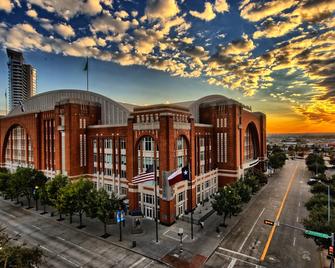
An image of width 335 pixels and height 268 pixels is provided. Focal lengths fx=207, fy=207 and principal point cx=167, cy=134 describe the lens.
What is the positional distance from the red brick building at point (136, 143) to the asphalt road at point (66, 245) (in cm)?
1074

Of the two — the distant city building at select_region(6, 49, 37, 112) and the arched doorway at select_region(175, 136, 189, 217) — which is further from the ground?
the distant city building at select_region(6, 49, 37, 112)

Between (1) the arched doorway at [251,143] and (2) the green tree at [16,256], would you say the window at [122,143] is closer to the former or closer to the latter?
(2) the green tree at [16,256]

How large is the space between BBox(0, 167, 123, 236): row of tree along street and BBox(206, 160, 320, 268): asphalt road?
1643 cm

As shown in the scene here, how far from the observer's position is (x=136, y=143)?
4109 centimetres

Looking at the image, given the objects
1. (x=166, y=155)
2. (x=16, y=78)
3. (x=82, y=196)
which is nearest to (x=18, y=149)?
(x=82, y=196)

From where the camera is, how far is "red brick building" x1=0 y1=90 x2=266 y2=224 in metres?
38.6

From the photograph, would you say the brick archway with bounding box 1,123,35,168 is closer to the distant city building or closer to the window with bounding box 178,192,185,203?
the window with bounding box 178,192,185,203

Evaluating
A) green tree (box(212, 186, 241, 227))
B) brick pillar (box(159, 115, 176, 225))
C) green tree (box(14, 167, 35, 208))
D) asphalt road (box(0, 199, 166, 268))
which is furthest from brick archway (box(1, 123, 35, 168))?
green tree (box(212, 186, 241, 227))

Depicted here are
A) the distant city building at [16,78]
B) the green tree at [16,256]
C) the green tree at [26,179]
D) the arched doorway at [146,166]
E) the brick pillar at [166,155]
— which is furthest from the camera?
the distant city building at [16,78]

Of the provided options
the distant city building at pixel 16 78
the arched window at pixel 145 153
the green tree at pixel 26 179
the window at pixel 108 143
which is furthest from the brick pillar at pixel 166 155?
the distant city building at pixel 16 78

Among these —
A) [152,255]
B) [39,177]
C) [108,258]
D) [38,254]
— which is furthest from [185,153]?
[39,177]

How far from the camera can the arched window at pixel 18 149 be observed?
199ft

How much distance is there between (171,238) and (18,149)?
5888 centimetres

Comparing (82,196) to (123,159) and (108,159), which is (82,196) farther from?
(108,159)
